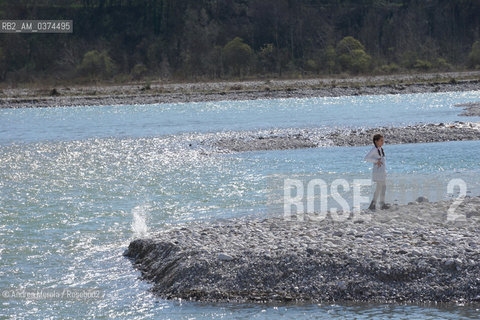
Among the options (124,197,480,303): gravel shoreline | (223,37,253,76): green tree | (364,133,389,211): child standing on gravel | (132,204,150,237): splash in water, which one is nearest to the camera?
(124,197,480,303): gravel shoreline

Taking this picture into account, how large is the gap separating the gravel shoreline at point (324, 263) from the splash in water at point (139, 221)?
185 centimetres

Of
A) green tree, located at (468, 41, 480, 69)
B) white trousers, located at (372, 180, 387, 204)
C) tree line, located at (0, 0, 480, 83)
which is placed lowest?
white trousers, located at (372, 180, 387, 204)

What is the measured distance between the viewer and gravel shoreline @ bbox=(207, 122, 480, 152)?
29.0 m

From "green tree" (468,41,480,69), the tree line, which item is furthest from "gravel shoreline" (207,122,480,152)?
the tree line

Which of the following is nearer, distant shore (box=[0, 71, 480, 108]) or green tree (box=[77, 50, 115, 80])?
distant shore (box=[0, 71, 480, 108])

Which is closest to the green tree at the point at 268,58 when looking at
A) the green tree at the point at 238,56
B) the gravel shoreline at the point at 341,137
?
the green tree at the point at 238,56

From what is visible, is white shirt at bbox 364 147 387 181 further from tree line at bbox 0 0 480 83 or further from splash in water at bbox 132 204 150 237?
tree line at bbox 0 0 480 83

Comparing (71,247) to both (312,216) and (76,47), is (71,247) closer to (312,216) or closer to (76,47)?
(312,216)

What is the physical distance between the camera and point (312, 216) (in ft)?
48.1

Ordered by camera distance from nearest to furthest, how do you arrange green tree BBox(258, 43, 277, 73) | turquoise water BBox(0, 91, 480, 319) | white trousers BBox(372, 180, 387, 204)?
turquoise water BBox(0, 91, 480, 319)
white trousers BBox(372, 180, 387, 204)
green tree BBox(258, 43, 277, 73)

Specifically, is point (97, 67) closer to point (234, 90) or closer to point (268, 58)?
point (268, 58)

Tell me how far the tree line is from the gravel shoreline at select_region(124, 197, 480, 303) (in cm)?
7057

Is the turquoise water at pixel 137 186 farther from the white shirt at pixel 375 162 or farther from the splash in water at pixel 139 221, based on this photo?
the white shirt at pixel 375 162

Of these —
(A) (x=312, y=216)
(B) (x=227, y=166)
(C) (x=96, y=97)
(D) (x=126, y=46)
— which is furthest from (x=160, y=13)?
(A) (x=312, y=216)
